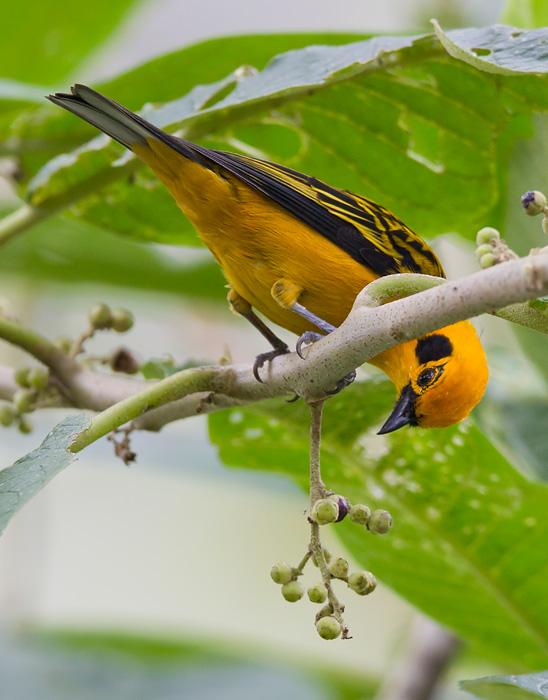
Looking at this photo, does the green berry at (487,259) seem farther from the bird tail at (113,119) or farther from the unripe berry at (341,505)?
the bird tail at (113,119)

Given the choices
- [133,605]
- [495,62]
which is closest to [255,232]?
[495,62]

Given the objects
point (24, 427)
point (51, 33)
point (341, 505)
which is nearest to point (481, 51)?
point (341, 505)

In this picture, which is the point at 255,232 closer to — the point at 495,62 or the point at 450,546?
the point at 495,62

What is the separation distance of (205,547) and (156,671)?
2.41m

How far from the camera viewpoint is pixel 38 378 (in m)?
1.63

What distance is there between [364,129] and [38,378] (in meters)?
0.99

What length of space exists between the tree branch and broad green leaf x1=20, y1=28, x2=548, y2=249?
1.71 ft

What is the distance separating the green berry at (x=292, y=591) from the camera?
45.7 inches

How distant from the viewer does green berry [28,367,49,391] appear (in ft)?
5.33

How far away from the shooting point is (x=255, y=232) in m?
1.95

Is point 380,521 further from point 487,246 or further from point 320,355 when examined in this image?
point 487,246

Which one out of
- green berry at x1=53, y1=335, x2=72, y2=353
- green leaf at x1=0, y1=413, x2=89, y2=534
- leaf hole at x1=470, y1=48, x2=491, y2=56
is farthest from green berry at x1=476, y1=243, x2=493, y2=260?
green berry at x1=53, y1=335, x2=72, y2=353

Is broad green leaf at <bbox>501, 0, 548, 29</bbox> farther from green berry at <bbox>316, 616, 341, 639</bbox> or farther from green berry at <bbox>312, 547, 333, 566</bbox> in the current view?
green berry at <bbox>316, 616, 341, 639</bbox>

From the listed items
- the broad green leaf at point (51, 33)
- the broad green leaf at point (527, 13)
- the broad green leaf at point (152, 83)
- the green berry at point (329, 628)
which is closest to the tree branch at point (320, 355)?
the green berry at point (329, 628)
